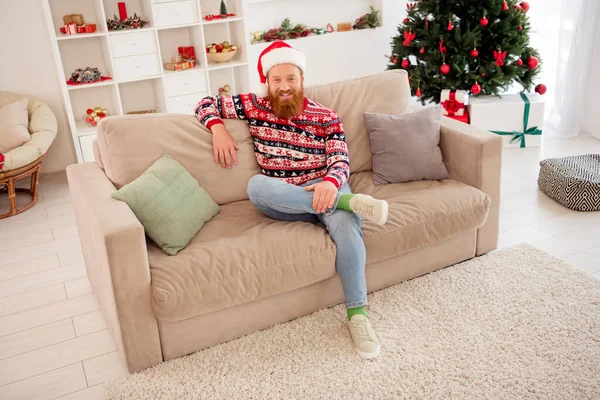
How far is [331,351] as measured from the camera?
222cm

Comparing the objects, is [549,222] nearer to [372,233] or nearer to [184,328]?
[372,233]

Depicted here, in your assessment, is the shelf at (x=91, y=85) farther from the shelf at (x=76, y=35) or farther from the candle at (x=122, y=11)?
the candle at (x=122, y=11)

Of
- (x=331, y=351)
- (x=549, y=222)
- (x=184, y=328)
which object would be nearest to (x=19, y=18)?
(x=184, y=328)

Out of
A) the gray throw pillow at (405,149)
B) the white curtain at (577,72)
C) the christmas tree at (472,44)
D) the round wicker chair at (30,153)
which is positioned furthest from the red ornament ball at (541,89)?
the round wicker chair at (30,153)

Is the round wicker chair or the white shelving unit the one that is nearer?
the round wicker chair

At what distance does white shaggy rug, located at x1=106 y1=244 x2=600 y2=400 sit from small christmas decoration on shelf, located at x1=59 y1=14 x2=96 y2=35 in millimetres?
2654

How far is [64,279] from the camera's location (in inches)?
113

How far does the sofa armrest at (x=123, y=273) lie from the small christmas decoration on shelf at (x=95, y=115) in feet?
6.57

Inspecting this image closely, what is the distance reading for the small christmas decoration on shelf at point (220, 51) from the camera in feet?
14.6

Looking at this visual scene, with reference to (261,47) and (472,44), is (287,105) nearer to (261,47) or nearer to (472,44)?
(472,44)

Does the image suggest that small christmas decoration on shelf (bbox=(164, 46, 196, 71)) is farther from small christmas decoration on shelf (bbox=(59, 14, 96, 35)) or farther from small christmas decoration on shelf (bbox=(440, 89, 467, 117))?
small christmas decoration on shelf (bbox=(440, 89, 467, 117))

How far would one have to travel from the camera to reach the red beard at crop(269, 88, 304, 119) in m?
2.54

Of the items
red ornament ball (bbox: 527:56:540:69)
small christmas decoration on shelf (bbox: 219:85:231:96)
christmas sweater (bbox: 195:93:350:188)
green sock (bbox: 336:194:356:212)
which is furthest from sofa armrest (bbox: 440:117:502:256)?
small christmas decoration on shelf (bbox: 219:85:231:96)

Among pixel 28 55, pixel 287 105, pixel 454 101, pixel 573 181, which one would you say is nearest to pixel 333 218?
pixel 287 105
